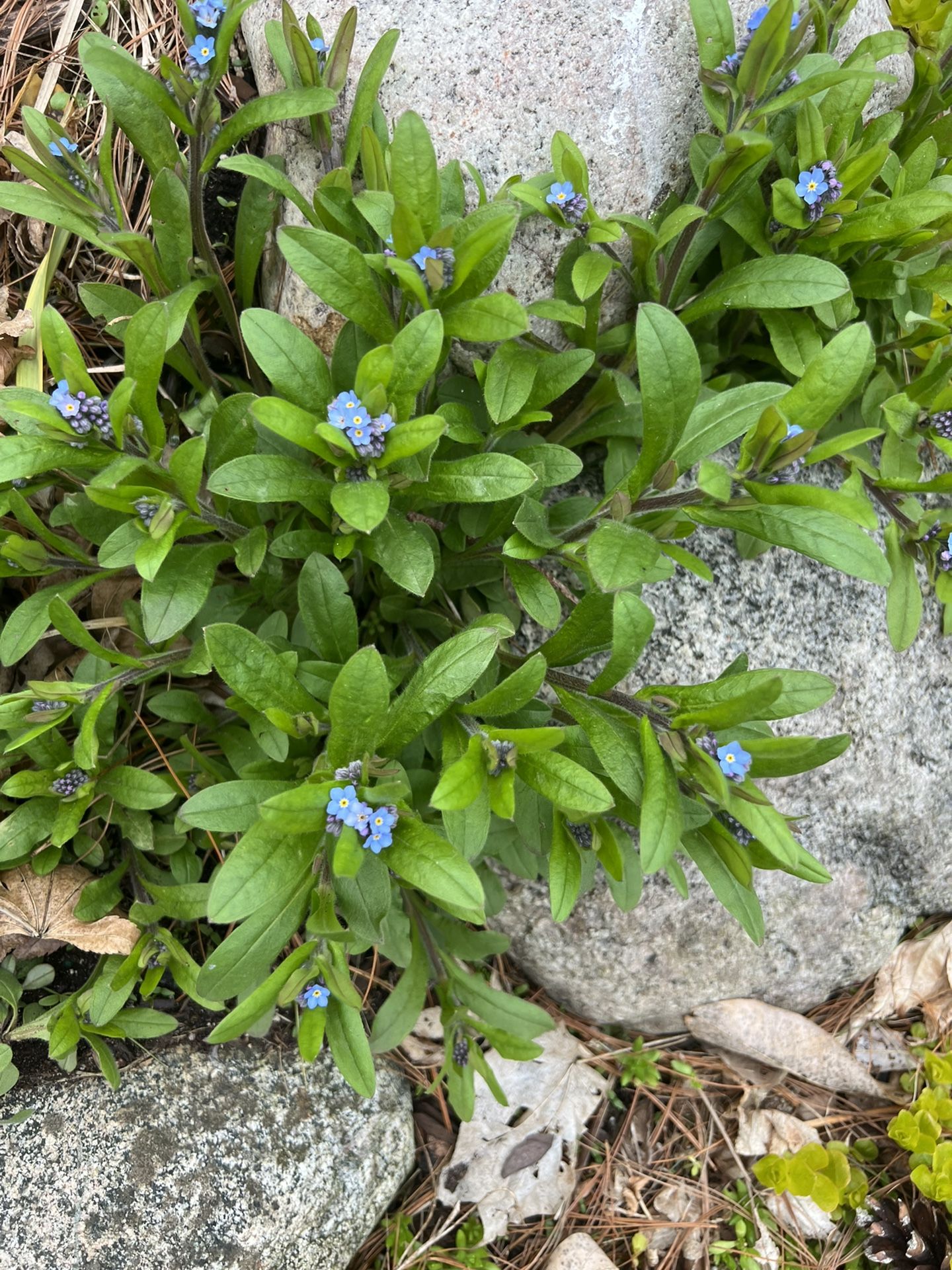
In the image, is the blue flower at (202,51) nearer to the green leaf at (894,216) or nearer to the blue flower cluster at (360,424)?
the blue flower cluster at (360,424)

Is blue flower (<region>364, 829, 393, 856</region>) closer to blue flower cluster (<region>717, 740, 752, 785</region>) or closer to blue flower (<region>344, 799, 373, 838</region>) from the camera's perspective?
blue flower (<region>344, 799, 373, 838</region>)

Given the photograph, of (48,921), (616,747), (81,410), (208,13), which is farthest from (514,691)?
(208,13)

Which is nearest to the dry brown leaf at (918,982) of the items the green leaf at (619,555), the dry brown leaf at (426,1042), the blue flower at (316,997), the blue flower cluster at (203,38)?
the dry brown leaf at (426,1042)

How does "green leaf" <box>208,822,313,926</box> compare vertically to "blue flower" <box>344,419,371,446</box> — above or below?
below

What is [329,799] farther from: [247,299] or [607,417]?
[247,299]

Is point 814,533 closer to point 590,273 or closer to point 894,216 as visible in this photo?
point 590,273

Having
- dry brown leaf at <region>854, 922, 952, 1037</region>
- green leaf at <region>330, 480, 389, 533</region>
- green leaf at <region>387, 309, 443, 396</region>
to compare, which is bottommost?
dry brown leaf at <region>854, 922, 952, 1037</region>

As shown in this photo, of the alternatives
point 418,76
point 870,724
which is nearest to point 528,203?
point 418,76

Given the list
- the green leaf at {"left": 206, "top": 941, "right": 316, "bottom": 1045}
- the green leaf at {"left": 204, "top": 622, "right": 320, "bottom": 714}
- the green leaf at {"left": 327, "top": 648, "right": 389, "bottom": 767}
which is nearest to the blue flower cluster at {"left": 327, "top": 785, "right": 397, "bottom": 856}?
the green leaf at {"left": 327, "top": 648, "right": 389, "bottom": 767}
